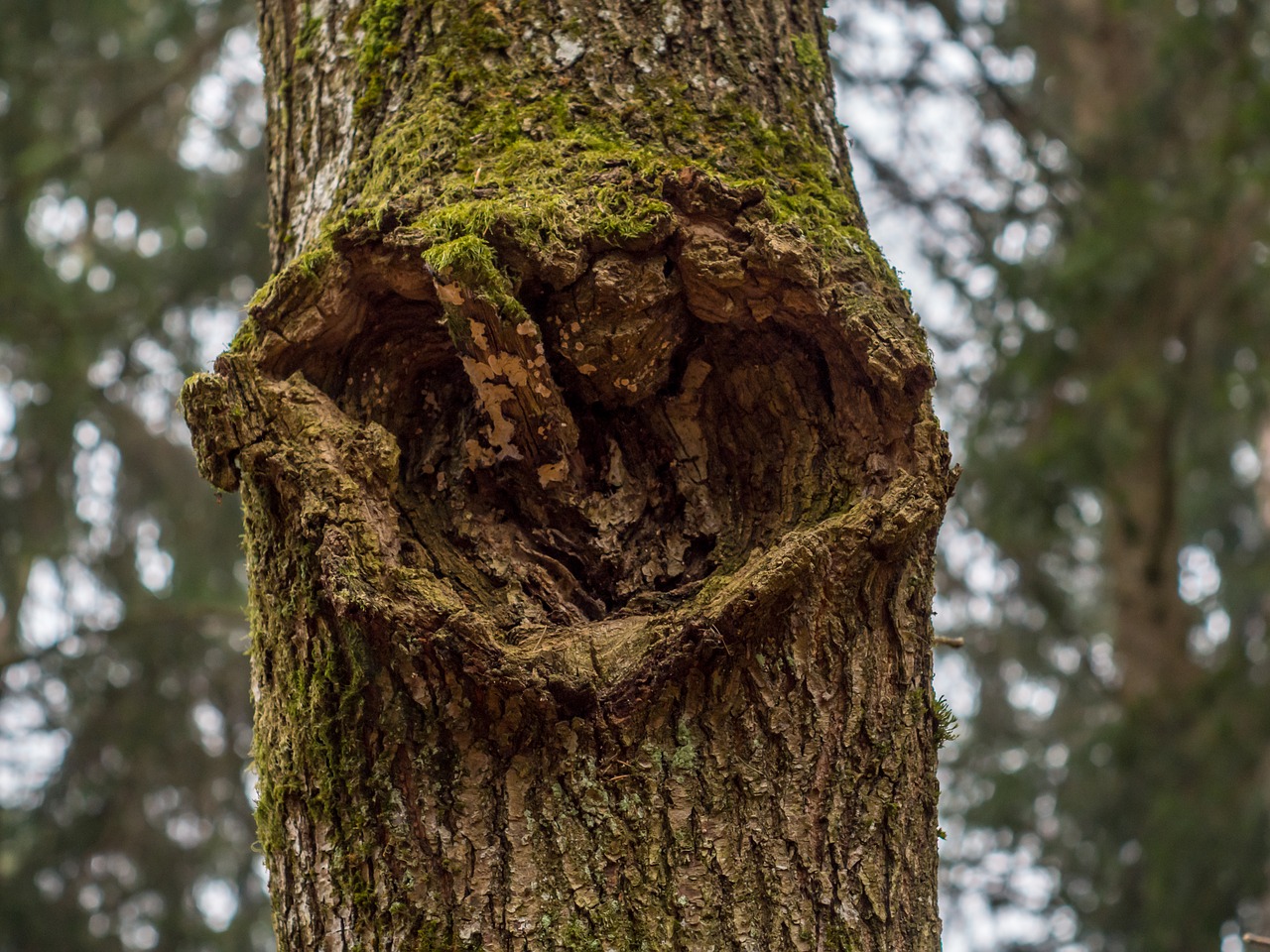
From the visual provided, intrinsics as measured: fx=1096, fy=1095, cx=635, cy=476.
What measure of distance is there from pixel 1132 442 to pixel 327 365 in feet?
18.3

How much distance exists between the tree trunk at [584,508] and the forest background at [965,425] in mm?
4195

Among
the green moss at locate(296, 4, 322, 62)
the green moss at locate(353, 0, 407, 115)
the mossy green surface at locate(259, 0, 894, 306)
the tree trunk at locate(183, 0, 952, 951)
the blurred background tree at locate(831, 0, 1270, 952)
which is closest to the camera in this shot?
the tree trunk at locate(183, 0, 952, 951)

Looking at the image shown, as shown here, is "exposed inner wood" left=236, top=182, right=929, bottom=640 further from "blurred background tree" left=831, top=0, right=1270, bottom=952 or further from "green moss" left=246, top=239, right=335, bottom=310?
"blurred background tree" left=831, top=0, right=1270, bottom=952

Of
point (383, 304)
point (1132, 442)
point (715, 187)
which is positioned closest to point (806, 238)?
point (715, 187)

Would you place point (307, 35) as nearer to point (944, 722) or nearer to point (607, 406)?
point (607, 406)

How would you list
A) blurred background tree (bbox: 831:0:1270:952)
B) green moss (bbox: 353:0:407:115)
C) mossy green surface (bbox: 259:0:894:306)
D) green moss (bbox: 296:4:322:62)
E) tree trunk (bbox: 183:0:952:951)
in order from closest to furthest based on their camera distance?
1. tree trunk (bbox: 183:0:952:951)
2. mossy green surface (bbox: 259:0:894:306)
3. green moss (bbox: 353:0:407:115)
4. green moss (bbox: 296:4:322:62)
5. blurred background tree (bbox: 831:0:1270:952)

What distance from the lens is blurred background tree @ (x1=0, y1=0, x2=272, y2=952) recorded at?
6.75 metres

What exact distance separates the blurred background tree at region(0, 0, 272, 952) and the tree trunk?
509 cm

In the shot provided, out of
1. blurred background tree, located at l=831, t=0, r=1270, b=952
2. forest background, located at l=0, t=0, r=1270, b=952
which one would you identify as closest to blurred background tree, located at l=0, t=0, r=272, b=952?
forest background, located at l=0, t=0, r=1270, b=952

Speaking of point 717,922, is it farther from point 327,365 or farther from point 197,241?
point 197,241

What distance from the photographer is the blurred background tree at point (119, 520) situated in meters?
6.75

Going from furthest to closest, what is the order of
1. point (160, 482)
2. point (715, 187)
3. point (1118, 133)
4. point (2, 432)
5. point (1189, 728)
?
point (160, 482) < point (2, 432) < point (1118, 133) < point (1189, 728) < point (715, 187)

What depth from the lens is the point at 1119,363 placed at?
6.23 m

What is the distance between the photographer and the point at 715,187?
1.41 m
